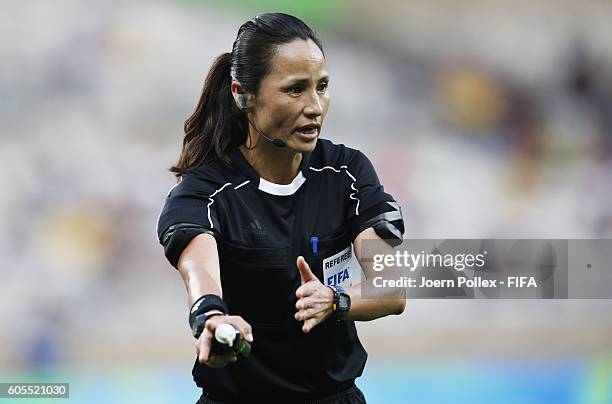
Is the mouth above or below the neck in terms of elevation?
above

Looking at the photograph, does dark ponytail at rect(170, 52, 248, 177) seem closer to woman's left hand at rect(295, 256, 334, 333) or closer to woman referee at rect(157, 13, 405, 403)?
woman referee at rect(157, 13, 405, 403)

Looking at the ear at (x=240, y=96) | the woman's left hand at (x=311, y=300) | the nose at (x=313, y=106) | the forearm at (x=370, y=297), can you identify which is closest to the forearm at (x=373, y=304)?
the forearm at (x=370, y=297)

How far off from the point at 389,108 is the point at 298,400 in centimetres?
211

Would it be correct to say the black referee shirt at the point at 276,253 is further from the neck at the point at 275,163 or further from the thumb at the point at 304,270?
the thumb at the point at 304,270

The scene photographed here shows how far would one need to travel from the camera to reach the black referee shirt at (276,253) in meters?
2.29

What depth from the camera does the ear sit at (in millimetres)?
2396

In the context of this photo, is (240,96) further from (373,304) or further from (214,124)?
(373,304)

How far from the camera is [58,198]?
4172 mm

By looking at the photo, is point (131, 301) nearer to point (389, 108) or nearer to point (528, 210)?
point (389, 108)

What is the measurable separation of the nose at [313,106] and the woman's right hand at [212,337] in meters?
0.57

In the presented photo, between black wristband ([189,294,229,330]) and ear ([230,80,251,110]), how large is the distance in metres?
0.56

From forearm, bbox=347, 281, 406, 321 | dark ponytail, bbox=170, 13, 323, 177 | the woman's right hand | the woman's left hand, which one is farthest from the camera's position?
dark ponytail, bbox=170, 13, 323, 177

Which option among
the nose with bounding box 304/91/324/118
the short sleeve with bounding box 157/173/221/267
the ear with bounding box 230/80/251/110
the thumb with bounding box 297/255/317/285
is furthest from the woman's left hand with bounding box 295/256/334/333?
the ear with bounding box 230/80/251/110

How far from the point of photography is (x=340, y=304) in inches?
84.9
